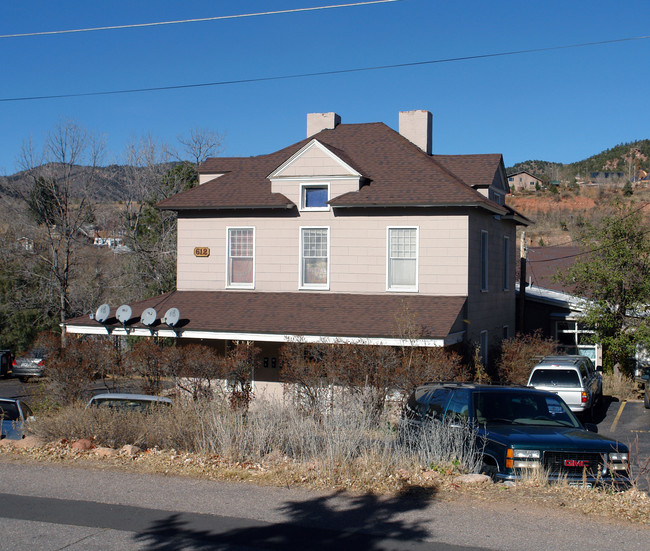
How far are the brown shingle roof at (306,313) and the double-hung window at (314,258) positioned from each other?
49 centimetres

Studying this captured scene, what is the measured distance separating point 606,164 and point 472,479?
11968cm

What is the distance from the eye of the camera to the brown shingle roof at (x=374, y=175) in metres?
19.6

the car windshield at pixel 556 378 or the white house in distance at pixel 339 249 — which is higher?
the white house in distance at pixel 339 249

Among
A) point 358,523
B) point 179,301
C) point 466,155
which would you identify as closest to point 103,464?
point 358,523

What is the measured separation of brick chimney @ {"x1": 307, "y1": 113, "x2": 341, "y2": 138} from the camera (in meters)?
24.2

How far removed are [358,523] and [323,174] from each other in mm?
14401

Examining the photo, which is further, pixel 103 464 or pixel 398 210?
pixel 398 210

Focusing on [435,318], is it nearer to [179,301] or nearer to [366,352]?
[366,352]

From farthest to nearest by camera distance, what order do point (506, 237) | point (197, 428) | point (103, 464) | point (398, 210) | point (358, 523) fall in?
point (506, 237)
point (398, 210)
point (197, 428)
point (103, 464)
point (358, 523)

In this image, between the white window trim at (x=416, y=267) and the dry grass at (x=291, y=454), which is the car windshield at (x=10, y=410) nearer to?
the dry grass at (x=291, y=454)

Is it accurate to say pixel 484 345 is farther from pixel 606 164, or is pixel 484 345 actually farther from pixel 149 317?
pixel 606 164

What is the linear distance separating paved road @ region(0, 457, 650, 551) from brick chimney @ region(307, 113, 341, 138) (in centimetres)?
1750

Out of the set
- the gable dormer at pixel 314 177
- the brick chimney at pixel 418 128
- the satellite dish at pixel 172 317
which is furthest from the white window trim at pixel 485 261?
the satellite dish at pixel 172 317

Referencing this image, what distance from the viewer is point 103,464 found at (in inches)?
379
